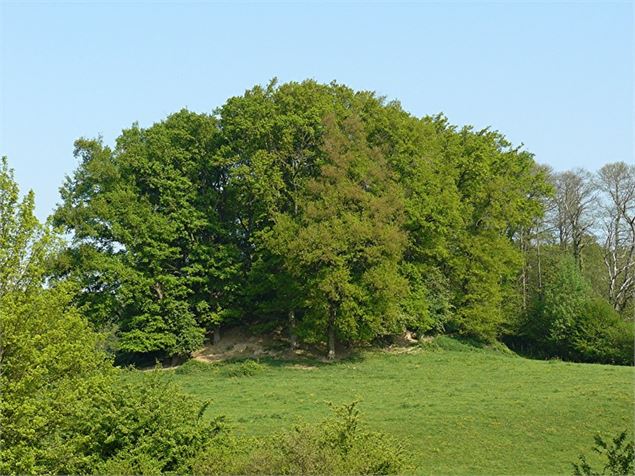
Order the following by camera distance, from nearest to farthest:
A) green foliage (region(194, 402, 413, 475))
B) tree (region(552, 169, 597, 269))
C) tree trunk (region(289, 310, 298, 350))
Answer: green foliage (region(194, 402, 413, 475))
tree trunk (region(289, 310, 298, 350))
tree (region(552, 169, 597, 269))

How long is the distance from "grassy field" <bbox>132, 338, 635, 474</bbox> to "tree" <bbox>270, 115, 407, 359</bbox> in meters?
2.53

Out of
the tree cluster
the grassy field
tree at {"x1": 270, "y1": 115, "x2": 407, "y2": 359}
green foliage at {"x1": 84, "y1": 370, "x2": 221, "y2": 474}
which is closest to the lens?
green foliage at {"x1": 84, "y1": 370, "x2": 221, "y2": 474}

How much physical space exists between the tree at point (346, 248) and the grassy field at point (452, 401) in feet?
8.31

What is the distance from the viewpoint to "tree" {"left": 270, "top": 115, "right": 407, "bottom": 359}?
4550 centimetres

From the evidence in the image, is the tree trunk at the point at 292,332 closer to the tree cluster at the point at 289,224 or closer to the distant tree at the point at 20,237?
the tree cluster at the point at 289,224

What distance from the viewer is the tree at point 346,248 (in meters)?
45.5

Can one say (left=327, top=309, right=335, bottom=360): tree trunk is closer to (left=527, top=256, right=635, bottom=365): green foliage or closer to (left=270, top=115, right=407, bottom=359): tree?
(left=270, top=115, right=407, bottom=359): tree

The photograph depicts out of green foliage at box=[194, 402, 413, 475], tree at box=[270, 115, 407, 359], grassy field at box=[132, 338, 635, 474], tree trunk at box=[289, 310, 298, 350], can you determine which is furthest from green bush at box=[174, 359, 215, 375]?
green foliage at box=[194, 402, 413, 475]

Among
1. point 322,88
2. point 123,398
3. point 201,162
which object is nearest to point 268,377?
point 201,162

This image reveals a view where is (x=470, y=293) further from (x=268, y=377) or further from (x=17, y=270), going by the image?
(x=17, y=270)

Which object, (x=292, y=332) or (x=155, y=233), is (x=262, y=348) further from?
(x=155, y=233)

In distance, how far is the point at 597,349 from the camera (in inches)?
2046

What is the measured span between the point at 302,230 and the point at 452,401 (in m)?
16.7

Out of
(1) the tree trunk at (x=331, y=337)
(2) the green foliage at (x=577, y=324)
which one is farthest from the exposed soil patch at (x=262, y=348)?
(2) the green foliage at (x=577, y=324)
